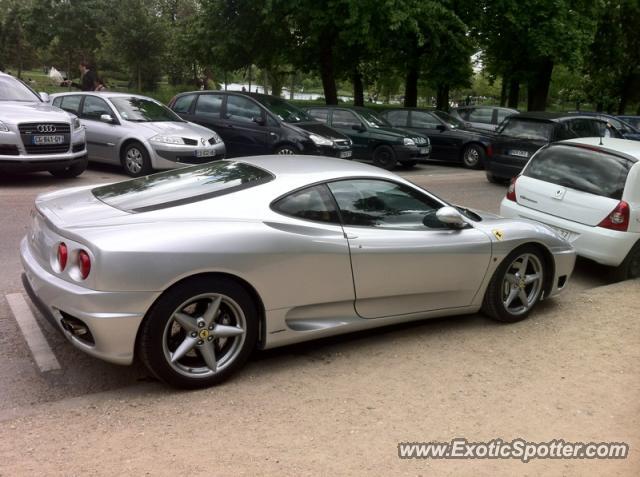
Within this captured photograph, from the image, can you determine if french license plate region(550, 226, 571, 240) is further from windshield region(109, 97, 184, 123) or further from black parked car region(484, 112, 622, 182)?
windshield region(109, 97, 184, 123)

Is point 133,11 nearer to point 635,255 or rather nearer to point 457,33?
point 457,33

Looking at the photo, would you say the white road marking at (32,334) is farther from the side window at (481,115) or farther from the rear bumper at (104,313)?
the side window at (481,115)

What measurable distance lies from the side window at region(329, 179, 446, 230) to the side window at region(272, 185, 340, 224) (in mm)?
78

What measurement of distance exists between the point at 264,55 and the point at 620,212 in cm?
1800

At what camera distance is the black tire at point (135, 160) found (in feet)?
36.3

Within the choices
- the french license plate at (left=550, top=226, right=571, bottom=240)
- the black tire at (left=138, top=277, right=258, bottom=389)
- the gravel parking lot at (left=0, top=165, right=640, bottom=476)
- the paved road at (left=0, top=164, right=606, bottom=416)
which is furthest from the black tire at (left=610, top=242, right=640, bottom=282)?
the black tire at (left=138, top=277, right=258, bottom=389)

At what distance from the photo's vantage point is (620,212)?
247 inches

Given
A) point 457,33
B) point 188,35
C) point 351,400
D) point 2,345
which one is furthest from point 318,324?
point 188,35

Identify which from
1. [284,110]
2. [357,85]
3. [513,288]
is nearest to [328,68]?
[357,85]

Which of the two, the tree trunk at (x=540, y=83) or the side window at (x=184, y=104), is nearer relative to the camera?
the side window at (x=184, y=104)

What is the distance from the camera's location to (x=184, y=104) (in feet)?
45.7

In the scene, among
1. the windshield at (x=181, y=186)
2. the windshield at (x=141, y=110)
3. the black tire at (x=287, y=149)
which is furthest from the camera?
the black tire at (x=287, y=149)

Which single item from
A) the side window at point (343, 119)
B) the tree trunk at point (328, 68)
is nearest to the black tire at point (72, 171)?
the side window at point (343, 119)

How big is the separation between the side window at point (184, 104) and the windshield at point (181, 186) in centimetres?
959
